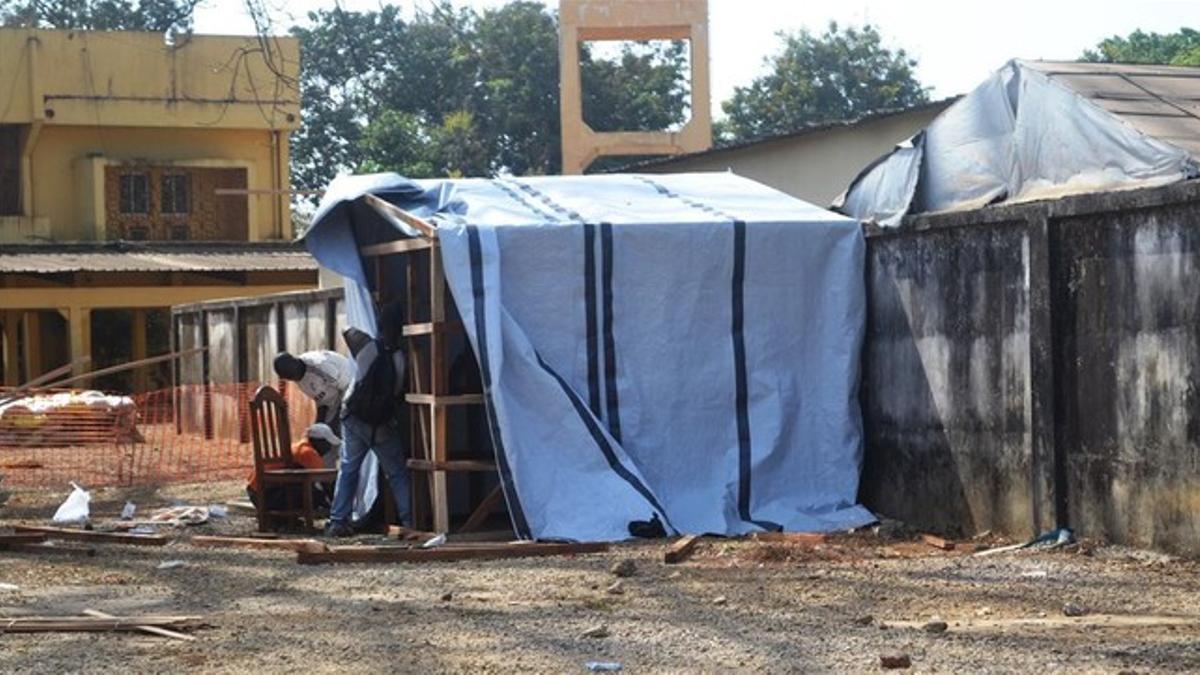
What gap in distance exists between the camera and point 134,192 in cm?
3906

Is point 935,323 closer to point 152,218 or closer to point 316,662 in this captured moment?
point 316,662

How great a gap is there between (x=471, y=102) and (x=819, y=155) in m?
28.8

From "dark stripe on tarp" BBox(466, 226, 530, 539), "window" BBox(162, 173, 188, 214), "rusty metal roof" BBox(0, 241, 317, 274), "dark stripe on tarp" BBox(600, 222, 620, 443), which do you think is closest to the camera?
"dark stripe on tarp" BBox(466, 226, 530, 539)

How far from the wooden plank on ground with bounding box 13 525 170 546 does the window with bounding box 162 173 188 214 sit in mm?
25536

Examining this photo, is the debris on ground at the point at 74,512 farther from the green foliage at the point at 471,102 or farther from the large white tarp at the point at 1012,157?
the green foliage at the point at 471,102

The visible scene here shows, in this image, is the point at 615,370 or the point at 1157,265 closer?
the point at 1157,265

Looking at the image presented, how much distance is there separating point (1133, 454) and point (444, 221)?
16.7ft

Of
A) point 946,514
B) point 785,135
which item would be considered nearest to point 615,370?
point 946,514

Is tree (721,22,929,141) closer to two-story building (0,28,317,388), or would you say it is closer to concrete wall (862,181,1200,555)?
two-story building (0,28,317,388)

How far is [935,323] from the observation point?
13.7 metres

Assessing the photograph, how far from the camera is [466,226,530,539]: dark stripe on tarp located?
13.5 m

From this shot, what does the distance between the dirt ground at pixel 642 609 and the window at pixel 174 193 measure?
2670 cm

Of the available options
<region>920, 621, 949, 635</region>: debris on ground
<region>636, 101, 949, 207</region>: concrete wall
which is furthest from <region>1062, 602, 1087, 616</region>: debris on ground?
<region>636, 101, 949, 207</region>: concrete wall

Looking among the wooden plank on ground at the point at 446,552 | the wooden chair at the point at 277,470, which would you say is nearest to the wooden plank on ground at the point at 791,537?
the wooden plank on ground at the point at 446,552
